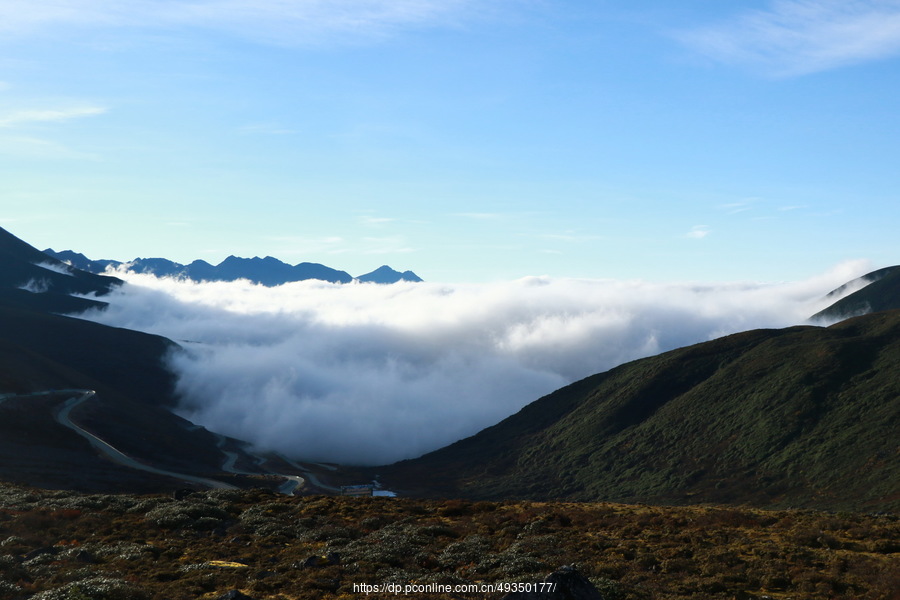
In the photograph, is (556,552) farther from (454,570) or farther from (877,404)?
(877,404)

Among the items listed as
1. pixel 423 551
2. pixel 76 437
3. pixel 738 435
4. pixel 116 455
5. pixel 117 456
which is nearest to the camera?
pixel 423 551

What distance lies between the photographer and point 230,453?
197 metres

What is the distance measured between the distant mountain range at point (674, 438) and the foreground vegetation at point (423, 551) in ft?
210

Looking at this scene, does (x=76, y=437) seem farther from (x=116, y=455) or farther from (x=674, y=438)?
(x=674, y=438)

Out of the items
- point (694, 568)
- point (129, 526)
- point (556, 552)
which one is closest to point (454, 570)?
point (556, 552)

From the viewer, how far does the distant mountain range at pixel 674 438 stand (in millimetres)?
111625

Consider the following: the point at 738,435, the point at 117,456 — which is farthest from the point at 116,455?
the point at 738,435

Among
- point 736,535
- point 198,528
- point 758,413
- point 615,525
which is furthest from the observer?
point 758,413

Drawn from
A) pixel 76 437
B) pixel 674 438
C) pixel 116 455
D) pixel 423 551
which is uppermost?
pixel 423 551

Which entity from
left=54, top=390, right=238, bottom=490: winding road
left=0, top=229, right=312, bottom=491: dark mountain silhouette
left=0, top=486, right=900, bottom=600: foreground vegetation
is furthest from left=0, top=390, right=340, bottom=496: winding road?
left=0, top=486, right=900, bottom=600: foreground vegetation

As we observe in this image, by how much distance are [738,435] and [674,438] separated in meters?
16.4

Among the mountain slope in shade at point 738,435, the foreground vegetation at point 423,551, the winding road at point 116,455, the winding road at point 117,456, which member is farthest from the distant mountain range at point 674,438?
the foreground vegetation at point 423,551

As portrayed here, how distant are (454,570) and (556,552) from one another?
5.57 metres

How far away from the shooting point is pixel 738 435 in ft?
465
